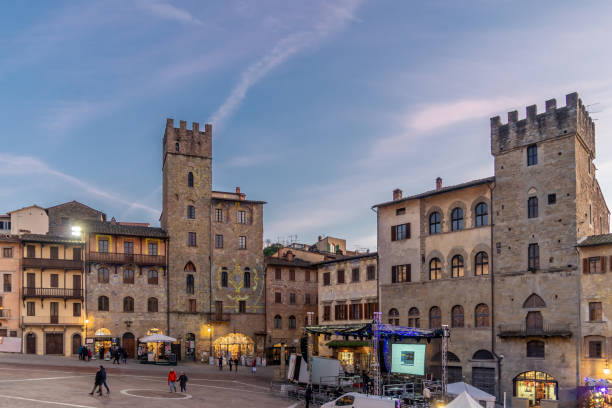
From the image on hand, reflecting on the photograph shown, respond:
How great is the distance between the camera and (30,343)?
58.7 m

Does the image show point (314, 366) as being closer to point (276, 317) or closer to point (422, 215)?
point (422, 215)

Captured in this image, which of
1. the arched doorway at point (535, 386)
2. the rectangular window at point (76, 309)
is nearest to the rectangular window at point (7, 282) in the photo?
the rectangular window at point (76, 309)

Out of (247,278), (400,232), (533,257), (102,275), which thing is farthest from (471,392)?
(102,275)

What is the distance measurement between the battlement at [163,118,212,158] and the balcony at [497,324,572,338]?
36.7 m

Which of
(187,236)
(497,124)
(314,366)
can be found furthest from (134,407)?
(187,236)

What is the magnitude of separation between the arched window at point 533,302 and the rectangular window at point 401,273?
10.2m

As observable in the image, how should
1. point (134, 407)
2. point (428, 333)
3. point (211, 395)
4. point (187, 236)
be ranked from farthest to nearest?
1. point (187, 236)
2. point (428, 333)
3. point (211, 395)
4. point (134, 407)

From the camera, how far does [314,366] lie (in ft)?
134

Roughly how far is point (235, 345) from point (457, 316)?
2724cm

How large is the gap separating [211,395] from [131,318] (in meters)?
27.8

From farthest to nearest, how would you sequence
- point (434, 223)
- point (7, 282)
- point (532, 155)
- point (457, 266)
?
point (7, 282), point (434, 223), point (457, 266), point (532, 155)

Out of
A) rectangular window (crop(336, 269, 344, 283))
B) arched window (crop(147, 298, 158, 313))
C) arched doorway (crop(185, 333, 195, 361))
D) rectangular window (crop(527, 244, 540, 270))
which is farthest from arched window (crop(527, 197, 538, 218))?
arched window (crop(147, 298, 158, 313))

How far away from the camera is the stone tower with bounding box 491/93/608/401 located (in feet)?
136

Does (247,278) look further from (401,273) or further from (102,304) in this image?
(401,273)
